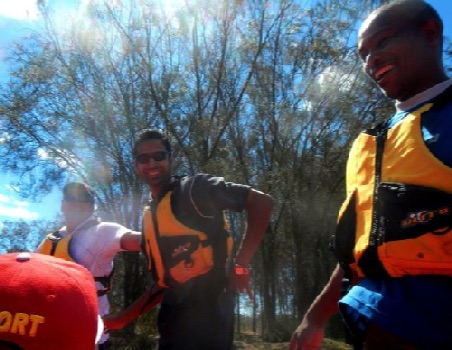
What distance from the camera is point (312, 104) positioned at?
1759cm

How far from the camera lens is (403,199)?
57.5 inches

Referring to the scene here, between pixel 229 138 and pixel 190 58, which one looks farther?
pixel 229 138


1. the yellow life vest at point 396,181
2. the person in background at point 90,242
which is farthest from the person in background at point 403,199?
the person in background at point 90,242

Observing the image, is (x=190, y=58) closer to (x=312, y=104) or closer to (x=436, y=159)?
(x=312, y=104)

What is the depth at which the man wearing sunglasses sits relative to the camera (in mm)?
2752

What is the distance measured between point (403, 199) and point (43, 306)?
95cm

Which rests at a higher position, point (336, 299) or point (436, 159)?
point (436, 159)

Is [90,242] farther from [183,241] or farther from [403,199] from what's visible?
[403,199]

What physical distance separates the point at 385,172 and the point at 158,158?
6.44 ft

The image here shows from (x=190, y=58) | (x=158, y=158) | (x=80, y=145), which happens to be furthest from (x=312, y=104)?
(x=158, y=158)

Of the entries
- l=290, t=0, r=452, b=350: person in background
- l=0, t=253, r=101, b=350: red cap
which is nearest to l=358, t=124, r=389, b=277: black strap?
l=290, t=0, r=452, b=350: person in background

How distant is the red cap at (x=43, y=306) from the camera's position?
1.11m

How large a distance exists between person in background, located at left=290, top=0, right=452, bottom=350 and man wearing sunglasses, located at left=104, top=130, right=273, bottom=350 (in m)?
1.07

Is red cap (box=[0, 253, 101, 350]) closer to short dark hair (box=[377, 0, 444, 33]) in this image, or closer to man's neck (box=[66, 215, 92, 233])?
short dark hair (box=[377, 0, 444, 33])
